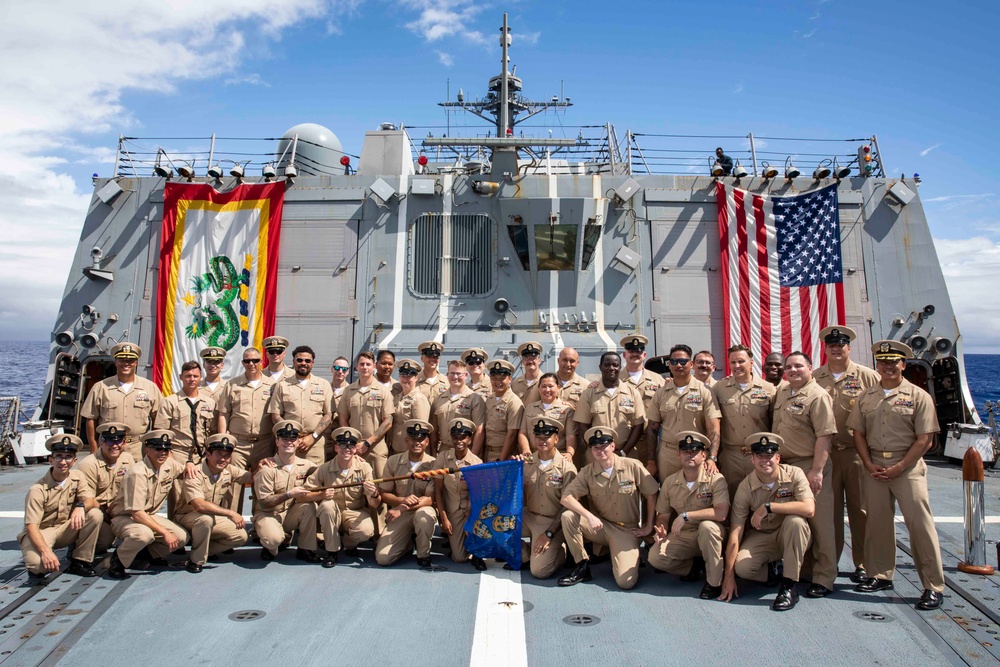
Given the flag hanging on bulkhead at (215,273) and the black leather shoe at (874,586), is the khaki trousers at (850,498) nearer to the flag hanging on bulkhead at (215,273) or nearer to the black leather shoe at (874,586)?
the black leather shoe at (874,586)

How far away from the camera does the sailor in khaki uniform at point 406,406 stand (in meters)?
6.01

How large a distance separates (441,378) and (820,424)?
3.34 metres

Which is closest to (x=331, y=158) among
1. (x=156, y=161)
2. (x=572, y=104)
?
(x=156, y=161)

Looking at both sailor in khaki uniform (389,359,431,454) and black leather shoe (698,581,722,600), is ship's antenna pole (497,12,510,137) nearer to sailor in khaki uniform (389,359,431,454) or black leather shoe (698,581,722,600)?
sailor in khaki uniform (389,359,431,454)

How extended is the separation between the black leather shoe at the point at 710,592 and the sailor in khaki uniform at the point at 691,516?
3 centimetres

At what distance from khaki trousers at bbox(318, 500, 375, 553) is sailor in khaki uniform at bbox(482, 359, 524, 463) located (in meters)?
1.06

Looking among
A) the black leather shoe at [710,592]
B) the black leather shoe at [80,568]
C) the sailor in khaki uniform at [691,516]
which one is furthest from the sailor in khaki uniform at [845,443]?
the black leather shoe at [80,568]

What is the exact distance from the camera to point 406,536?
5.11m

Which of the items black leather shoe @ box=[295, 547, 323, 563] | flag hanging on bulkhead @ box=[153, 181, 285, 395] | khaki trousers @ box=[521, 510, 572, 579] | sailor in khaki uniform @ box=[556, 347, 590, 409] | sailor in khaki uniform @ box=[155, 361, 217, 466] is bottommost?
black leather shoe @ box=[295, 547, 323, 563]

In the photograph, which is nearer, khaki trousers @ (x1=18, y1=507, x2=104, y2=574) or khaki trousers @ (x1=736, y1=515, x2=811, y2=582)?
khaki trousers @ (x1=736, y1=515, x2=811, y2=582)

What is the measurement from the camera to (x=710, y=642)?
11.9ft

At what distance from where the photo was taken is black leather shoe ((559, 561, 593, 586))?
178 inches

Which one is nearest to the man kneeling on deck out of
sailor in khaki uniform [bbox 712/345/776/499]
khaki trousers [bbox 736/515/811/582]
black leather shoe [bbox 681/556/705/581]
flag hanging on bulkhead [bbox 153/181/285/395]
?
khaki trousers [bbox 736/515/811/582]

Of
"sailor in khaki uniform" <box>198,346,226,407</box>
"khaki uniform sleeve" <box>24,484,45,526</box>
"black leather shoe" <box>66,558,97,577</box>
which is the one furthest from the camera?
"sailor in khaki uniform" <box>198,346,226,407</box>
